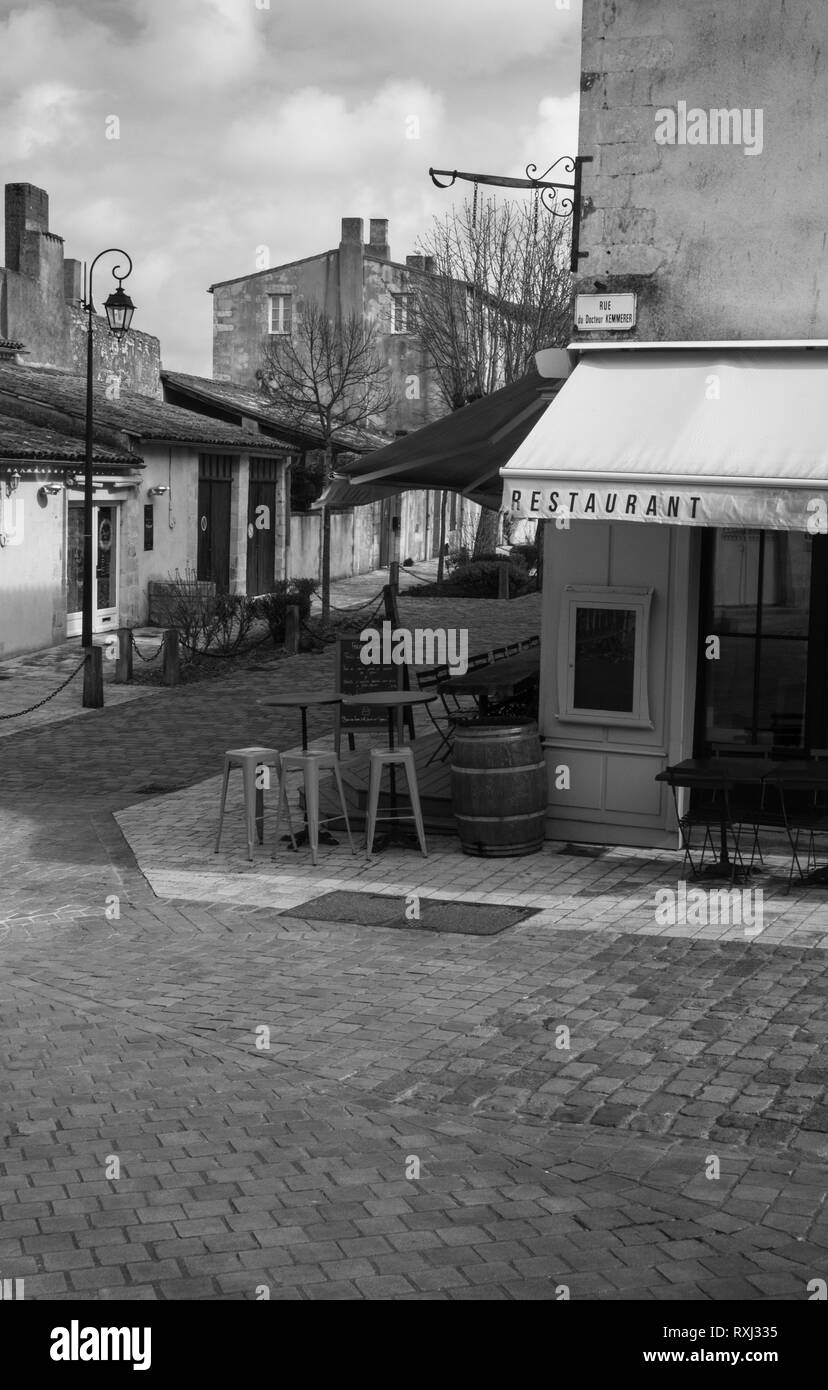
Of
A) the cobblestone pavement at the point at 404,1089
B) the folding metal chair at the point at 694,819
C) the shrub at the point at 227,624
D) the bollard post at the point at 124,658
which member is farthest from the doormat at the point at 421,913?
the shrub at the point at 227,624

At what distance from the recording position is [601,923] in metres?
9.03

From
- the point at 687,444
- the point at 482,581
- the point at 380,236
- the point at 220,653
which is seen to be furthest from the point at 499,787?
the point at 380,236

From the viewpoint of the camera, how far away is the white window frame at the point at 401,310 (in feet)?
154

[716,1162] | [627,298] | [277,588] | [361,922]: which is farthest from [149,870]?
[277,588]

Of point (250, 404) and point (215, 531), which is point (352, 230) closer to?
point (250, 404)

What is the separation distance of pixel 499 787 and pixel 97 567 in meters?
17.0

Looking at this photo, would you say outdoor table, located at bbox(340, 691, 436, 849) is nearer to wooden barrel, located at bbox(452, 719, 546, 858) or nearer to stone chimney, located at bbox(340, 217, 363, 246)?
wooden barrel, located at bbox(452, 719, 546, 858)

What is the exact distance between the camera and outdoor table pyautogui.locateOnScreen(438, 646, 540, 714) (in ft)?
40.2

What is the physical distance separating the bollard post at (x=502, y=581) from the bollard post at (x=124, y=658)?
15.5 m

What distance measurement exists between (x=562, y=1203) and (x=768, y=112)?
24.0 ft

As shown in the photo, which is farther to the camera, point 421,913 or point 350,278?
point 350,278

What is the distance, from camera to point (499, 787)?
1034cm

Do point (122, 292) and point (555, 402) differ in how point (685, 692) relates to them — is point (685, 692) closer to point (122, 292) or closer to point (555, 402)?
point (555, 402)

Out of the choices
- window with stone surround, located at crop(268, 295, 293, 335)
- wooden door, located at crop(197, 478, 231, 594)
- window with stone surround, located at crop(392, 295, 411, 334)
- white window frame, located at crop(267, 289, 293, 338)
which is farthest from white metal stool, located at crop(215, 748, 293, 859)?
window with stone surround, located at crop(268, 295, 293, 335)
